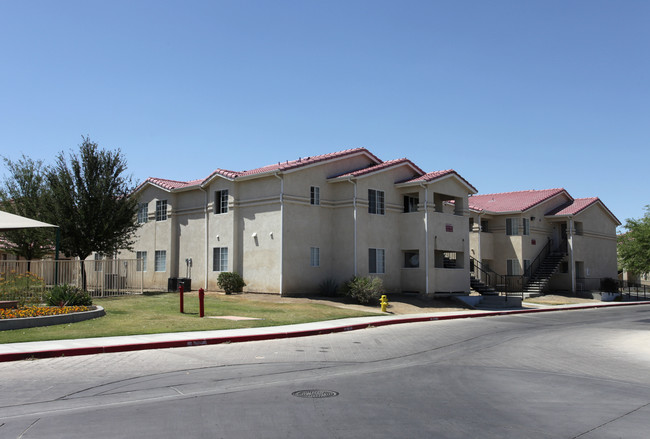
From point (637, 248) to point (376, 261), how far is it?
1368 inches

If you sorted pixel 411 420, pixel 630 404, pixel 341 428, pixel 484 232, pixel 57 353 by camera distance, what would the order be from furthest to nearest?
pixel 484 232 < pixel 57 353 < pixel 630 404 < pixel 411 420 < pixel 341 428

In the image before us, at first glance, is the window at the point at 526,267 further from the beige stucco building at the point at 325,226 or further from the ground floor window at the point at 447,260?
the beige stucco building at the point at 325,226

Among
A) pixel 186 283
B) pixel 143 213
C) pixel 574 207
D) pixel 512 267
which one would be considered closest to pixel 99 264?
pixel 143 213

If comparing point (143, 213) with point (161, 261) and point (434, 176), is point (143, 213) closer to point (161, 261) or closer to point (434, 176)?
point (161, 261)

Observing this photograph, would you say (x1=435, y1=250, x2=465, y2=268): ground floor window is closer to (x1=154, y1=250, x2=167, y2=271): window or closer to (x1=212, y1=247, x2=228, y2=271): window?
(x1=212, y1=247, x2=228, y2=271): window

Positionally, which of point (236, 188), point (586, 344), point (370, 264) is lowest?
point (586, 344)

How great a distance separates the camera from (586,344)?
15.5m

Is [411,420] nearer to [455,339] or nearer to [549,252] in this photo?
[455,339]

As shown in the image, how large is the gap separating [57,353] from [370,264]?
19008 mm

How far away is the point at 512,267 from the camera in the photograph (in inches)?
1635

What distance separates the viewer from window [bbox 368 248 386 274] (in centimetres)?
2922

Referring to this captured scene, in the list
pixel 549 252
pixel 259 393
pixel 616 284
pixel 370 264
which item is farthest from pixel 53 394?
pixel 616 284

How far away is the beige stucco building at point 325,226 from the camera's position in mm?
27969

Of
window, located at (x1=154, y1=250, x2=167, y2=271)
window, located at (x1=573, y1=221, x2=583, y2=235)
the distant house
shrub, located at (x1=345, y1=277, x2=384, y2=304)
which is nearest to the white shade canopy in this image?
window, located at (x1=154, y1=250, x2=167, y2=271)
